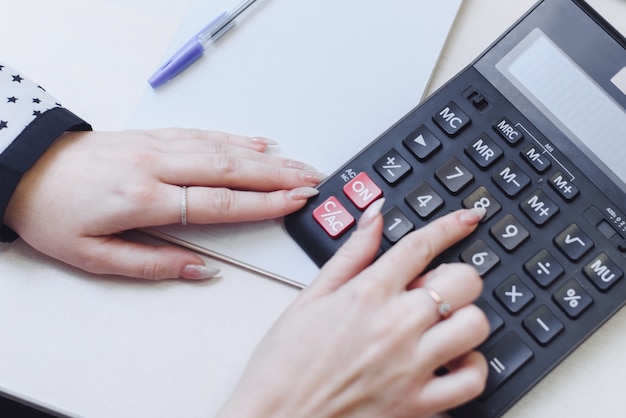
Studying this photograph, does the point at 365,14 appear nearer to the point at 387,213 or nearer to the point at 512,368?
the point at 387,213

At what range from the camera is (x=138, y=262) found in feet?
1.64

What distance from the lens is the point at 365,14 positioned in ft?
1.92

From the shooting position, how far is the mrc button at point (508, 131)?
0.51 meters

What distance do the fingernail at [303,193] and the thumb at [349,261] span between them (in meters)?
0.06

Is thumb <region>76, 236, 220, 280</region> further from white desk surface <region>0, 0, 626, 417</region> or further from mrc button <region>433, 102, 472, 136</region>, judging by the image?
mrc button <region>433, 102, 472, 136</region>

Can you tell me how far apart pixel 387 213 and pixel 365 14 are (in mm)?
196

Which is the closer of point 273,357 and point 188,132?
point 273,357

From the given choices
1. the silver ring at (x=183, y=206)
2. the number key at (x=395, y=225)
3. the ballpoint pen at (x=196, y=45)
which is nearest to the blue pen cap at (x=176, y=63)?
the ballpoint pen at (x=196, y=45)

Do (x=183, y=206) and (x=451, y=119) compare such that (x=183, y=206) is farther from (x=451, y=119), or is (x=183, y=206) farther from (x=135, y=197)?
(x=451, y=119)

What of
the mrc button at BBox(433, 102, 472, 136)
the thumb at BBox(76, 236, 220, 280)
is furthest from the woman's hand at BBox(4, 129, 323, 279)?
the mrc button at BBox(433, 102, 472, 136)

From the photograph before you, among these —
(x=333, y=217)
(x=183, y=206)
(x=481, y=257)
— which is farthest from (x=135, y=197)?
(x=481, y=257)

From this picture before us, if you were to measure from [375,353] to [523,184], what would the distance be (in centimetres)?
17

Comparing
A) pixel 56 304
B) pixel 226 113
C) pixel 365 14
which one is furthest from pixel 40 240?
pixel 365 14

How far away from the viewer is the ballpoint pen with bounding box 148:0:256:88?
1.85 ft
